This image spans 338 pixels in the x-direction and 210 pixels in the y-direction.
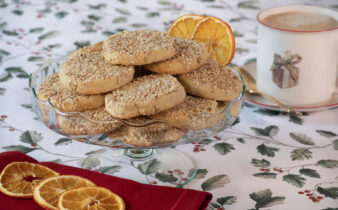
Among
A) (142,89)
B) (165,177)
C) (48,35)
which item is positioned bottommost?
(165,177)

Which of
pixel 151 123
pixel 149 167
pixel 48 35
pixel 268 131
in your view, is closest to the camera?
pixel 151 123

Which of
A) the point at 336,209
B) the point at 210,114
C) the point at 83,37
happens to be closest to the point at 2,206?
the point at 210,114

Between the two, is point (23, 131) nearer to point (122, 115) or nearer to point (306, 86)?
point (122, 115)

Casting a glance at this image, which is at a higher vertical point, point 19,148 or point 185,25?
point 185,25

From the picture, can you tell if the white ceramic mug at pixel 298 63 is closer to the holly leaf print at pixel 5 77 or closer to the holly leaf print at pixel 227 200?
the holly leaf print at pixel 227 200

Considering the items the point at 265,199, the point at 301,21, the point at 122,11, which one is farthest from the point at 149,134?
the point at 122,11

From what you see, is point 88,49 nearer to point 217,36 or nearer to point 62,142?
point 62,142

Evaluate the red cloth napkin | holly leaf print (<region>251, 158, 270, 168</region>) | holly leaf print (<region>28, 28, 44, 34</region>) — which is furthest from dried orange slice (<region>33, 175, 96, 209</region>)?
holly leaf print (<region>28, 28, 44, 34</region>)
